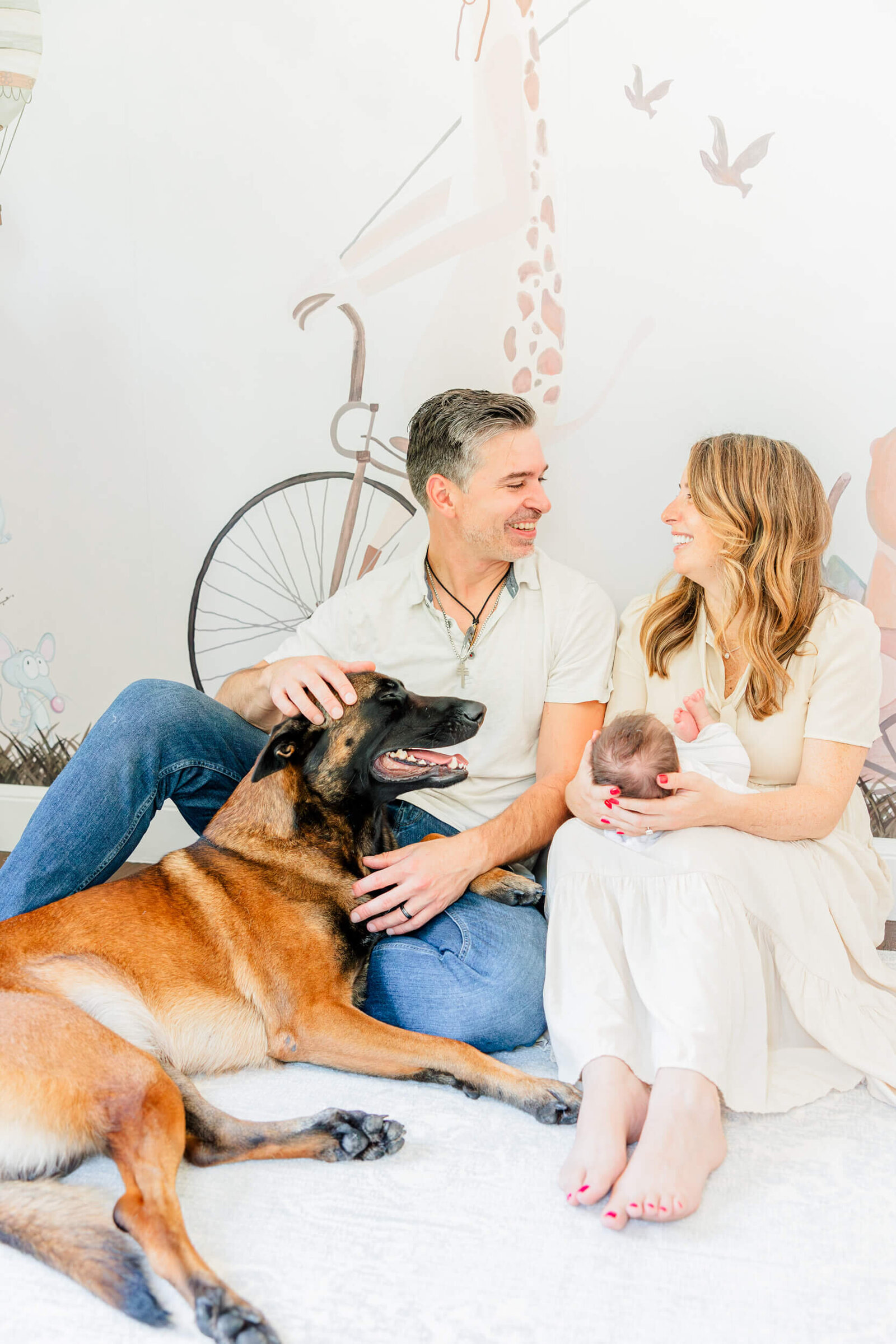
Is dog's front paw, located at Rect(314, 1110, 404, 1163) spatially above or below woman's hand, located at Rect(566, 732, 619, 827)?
below

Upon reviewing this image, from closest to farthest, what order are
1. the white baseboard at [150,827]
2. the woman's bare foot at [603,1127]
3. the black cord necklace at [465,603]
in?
the woman's bare foot at [603,1127] < the black cord necklace at [465,603] < the white baseboard at [150,827]

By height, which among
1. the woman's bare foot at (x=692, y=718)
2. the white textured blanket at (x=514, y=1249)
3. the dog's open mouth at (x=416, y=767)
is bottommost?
the white textured blanket at (x=514, y=1249)

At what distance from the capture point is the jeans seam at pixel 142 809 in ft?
6.47

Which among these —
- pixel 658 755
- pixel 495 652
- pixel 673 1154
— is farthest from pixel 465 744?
pixel 673 1154

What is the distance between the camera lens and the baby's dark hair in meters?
1.77

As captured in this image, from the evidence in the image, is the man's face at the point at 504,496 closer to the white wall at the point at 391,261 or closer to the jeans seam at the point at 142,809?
the white wall at the point at 391,261

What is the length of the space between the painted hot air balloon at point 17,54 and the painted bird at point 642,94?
5.68 ft

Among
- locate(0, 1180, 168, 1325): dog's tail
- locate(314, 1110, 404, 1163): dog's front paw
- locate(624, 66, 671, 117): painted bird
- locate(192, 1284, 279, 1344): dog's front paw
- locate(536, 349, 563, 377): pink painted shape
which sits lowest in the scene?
locate(314, 1110, 404, 1163): dog's front paw

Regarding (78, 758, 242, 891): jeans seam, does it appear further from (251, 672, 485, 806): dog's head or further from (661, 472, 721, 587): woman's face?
(661, 472, 721, 587): woman's face

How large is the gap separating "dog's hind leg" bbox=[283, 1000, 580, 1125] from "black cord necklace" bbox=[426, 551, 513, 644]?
0.93 meters

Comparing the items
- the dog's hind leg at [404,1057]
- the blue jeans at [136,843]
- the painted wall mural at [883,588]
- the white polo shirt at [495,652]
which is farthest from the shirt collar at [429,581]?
the dog's hind leg at [404,1057]

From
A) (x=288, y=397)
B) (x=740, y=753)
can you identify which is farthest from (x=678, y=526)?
(x=288, y=397)

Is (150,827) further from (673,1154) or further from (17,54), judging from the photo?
(17,54)

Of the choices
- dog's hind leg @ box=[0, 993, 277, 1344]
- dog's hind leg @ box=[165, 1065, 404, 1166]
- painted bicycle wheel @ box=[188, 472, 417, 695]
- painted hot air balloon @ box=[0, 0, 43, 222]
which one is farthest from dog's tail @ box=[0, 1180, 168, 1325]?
painted hot air balloon @ box=[0, 0, 43, 222]
